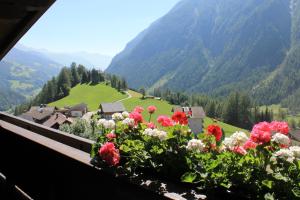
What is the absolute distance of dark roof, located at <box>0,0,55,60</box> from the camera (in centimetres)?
215

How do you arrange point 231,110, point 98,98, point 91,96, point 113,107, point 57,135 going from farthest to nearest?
point 91,96 → point 98,98 → point 231,110 → point 113,107 → point 57,135

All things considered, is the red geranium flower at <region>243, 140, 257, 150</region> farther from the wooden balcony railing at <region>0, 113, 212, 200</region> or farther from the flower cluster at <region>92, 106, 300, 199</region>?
the wooden balcony railing at <region>0, 113, 212, 200</region>

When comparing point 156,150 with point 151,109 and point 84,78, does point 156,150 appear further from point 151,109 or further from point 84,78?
point 84,78

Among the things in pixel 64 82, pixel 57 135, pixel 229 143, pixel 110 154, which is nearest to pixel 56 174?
pixel 57 135

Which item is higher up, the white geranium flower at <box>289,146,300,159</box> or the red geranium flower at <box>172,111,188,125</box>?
the red geranium flower at <box>172,111,188,125</box>

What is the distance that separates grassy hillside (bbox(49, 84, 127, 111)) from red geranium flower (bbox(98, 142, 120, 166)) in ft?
268

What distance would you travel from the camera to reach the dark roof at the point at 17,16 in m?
2.15

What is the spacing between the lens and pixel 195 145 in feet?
6.04

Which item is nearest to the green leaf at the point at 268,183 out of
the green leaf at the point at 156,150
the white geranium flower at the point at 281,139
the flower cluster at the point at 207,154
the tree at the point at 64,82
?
the flower cluster at the point at 207,154

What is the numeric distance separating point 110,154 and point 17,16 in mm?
A: 1101

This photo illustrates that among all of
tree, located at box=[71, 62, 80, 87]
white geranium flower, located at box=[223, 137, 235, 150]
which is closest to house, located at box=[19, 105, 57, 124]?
white geranium flower, located at box=[223, 137, 235, 150]

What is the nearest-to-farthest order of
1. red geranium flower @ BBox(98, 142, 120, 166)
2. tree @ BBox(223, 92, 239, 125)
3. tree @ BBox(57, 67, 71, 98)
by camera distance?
red geranium flower @ BBox(98, 142, 120, 166) < tree @ BBox(223, 92, 239, 125) < tree @ BBox(57, 67, 71, 98)

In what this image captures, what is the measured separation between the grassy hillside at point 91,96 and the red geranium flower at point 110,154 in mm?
81545

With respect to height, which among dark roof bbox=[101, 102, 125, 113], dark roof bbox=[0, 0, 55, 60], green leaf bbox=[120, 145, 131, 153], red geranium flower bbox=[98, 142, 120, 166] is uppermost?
dark roof bbox=[0, 0, 55, 60]
